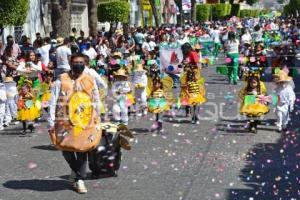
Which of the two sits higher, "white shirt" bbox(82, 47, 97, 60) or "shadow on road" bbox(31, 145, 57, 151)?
"white shirt" bbox(82, 47, 97, 60)

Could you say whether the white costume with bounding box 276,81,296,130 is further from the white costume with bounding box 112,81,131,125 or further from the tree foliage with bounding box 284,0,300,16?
the tree foliage with bounding box 284,0,300,16

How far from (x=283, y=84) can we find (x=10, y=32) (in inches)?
778

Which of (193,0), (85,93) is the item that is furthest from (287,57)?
(193,0)

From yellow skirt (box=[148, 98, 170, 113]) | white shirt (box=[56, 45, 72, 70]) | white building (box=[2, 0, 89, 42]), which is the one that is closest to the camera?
yellow skirt (box=[148, 98, 170, 113])

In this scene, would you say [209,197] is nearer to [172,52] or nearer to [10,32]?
[172,52]

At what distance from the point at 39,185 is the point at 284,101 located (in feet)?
18.3

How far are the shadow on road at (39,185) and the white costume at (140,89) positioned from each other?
18.9 feet

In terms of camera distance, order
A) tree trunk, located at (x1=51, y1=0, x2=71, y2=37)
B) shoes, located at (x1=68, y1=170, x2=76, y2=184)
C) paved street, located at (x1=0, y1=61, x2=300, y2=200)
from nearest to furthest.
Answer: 1. paved street, located at (x1=0, y1=61, x2=300, y2=200)
2. shoes, located at (x1=68, y1=170, x2=76, y2=184)
3. tree trunk, located at (x1=51, y1=0, x2=71, y2=37)

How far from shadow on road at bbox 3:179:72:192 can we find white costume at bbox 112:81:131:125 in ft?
13.3

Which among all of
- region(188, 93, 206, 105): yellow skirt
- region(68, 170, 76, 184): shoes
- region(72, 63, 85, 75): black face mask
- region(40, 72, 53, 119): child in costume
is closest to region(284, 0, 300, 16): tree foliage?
region(188, 93, 206, 105): yellow skirt

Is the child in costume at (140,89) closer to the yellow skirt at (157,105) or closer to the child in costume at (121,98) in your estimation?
the child in costume at (121,98)

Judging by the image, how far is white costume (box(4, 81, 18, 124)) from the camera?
13.5 m

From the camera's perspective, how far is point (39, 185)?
334 inches

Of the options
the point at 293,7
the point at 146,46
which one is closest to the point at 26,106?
the point at 146,46
